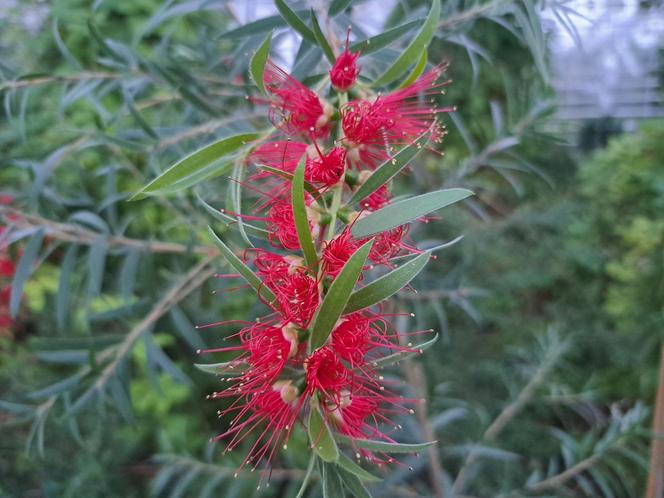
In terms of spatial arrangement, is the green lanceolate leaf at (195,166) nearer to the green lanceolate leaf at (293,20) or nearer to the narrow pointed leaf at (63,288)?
the green lanceolate leaf at (293,20)

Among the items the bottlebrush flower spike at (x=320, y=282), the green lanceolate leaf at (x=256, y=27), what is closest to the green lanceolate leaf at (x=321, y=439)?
the bottlebrush flower spike at (x=320, y=282)

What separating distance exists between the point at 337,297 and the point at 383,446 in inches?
5.1

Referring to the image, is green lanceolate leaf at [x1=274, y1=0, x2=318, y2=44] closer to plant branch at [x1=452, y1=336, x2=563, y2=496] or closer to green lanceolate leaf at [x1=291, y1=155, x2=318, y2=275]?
green lanceolate leaf at [x1=291, y1=155, x2=318, y2=275]

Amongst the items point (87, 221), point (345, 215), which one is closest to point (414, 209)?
point (345, 215)

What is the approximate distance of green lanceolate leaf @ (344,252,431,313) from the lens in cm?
36

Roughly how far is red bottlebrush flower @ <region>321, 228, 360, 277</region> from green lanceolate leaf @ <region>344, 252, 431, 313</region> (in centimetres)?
3

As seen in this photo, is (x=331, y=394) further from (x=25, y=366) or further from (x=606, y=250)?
(x=606, y=250)

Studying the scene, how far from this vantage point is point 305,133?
1.73 feet

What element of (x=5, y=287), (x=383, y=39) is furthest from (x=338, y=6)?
(x=5, y=287)

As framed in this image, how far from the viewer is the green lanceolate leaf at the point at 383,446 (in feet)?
1.26

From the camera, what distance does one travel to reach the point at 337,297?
346 mm

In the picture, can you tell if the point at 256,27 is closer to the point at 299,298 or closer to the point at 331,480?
the point at 299,298

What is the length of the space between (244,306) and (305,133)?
1.17 meters

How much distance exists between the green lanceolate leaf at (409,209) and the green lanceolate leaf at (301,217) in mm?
39
